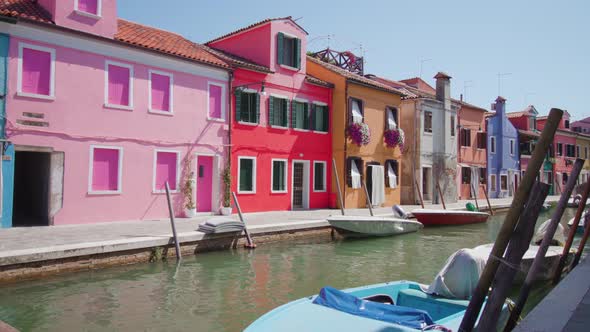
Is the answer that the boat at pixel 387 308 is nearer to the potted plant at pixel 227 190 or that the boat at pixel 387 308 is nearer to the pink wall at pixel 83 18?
the potted plant at pixel 227 190

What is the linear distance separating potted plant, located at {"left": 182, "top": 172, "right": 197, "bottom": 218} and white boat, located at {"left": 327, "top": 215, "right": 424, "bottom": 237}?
4.79m

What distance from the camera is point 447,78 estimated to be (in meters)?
Answer: 27.3

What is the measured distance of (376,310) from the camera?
4.61 meters

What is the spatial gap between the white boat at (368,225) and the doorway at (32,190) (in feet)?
27.9

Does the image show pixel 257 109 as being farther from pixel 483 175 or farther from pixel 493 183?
pixel 493 183

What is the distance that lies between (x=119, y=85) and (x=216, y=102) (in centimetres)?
375

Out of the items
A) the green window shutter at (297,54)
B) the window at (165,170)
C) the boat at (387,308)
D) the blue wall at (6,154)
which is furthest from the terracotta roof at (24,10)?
the boat at (387,308)

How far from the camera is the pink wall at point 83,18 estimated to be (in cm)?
1261

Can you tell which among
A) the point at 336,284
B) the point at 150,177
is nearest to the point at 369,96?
the point at 150,177

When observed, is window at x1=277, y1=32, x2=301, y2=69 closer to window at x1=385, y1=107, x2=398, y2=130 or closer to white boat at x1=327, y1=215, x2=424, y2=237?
window at x1=385, y1=107, x2=398, y2=130

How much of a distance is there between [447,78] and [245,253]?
67.0ft

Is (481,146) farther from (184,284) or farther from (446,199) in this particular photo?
(184,284)

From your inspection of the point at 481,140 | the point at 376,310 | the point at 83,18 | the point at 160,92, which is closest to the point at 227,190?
the point at 160,92

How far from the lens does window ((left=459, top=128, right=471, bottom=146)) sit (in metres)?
30.8
